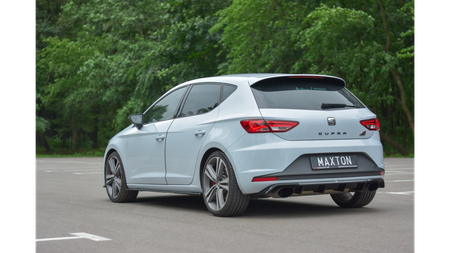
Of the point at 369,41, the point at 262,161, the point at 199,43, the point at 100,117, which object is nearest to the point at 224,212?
the point at 262,161

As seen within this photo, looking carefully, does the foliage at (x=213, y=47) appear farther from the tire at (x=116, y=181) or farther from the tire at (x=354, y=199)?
the tire at (x=354, y=199)

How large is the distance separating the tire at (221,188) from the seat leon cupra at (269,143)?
0.01 metres

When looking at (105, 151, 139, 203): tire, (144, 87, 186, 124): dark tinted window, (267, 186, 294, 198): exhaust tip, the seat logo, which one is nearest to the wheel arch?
(267, 186, 294, 198): exhaust tip

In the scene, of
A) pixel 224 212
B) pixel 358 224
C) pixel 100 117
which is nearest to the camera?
pixel 358 224

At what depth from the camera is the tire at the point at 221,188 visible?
784cm

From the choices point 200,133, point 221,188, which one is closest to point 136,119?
point 200,133

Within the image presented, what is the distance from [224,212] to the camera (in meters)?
7.96

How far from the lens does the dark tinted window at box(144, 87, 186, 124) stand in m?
9.37

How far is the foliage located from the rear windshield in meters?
17.7

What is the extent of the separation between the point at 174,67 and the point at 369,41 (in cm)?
1040

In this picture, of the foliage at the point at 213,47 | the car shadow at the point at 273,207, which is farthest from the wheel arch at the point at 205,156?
the foliage at the point at 213,47

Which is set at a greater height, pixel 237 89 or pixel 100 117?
pixel 237 89

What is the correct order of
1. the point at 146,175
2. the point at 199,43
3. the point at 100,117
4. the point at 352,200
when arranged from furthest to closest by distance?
the point at 100,117, the point at 199,43, the point at 146,175, the point at 352,200
